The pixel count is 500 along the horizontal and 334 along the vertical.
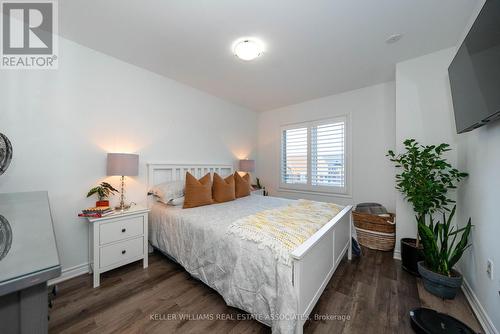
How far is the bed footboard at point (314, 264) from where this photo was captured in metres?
1.23

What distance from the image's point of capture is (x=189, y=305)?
167 centimetres

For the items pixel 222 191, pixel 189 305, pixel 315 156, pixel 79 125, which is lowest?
pixel 189 305

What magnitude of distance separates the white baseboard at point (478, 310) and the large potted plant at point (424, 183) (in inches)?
14.6

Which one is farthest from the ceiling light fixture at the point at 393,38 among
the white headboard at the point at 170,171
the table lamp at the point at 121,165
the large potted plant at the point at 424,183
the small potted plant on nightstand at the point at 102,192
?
the small potted plant on nightstand at the point at 102,192

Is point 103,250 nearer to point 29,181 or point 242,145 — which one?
point 29,181

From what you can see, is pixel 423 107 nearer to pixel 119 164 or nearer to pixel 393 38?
pixel 393 38

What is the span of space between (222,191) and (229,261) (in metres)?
1.34

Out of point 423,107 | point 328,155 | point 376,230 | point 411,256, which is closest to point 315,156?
point 328,155

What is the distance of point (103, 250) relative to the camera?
193 centimetres

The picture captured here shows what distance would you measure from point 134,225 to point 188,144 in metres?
1.50

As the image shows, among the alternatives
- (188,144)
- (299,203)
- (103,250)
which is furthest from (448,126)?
(103,250)

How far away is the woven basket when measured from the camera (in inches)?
103

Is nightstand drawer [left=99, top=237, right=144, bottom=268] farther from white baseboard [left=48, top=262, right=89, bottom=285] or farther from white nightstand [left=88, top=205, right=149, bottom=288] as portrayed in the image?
white baseboard [left=48, top=262, right=89, bottom=285]

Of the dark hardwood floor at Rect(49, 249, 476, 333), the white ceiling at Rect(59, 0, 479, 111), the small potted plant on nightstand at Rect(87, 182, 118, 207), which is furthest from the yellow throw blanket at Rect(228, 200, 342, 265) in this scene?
the white ceiling at Rect(59, 0, 479, 111)
